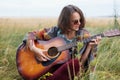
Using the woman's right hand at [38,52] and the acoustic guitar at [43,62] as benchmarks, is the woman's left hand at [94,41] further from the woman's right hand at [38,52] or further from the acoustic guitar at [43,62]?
the woman's right hand at [38,52]

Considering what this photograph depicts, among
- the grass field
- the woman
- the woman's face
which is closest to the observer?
the woman

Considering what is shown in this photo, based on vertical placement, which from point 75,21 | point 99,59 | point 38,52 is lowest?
point 99,59

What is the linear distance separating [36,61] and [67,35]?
14.6 inches

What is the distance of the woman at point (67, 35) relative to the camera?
411 cm

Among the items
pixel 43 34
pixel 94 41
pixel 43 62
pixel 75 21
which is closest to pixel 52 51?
pixel 43 62

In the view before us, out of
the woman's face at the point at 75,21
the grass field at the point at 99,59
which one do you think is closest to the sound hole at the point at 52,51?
the woman's face at the point at 75,21

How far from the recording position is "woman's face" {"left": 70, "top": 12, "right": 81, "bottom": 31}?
4.29 metres

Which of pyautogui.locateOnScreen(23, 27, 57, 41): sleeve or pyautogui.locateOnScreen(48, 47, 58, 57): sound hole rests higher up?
pyautogui.locateOnScreen(23, 27, 57, 41): sleeve

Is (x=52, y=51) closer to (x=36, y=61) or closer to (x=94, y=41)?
(x=36, y=61)

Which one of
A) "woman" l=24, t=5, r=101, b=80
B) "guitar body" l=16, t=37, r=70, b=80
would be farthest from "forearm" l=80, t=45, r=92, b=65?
"guitar body" l=16, t=37, r=70, b=80

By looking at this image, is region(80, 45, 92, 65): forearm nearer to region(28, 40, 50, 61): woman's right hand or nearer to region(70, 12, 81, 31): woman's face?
region(70, 12, 81, 31): woman's face

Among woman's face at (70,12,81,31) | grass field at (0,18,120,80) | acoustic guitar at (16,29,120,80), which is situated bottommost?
grass field at (0,18,120,80)

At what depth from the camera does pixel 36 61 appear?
4422 mm

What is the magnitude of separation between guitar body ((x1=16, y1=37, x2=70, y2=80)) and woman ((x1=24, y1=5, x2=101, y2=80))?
4 centimetres
